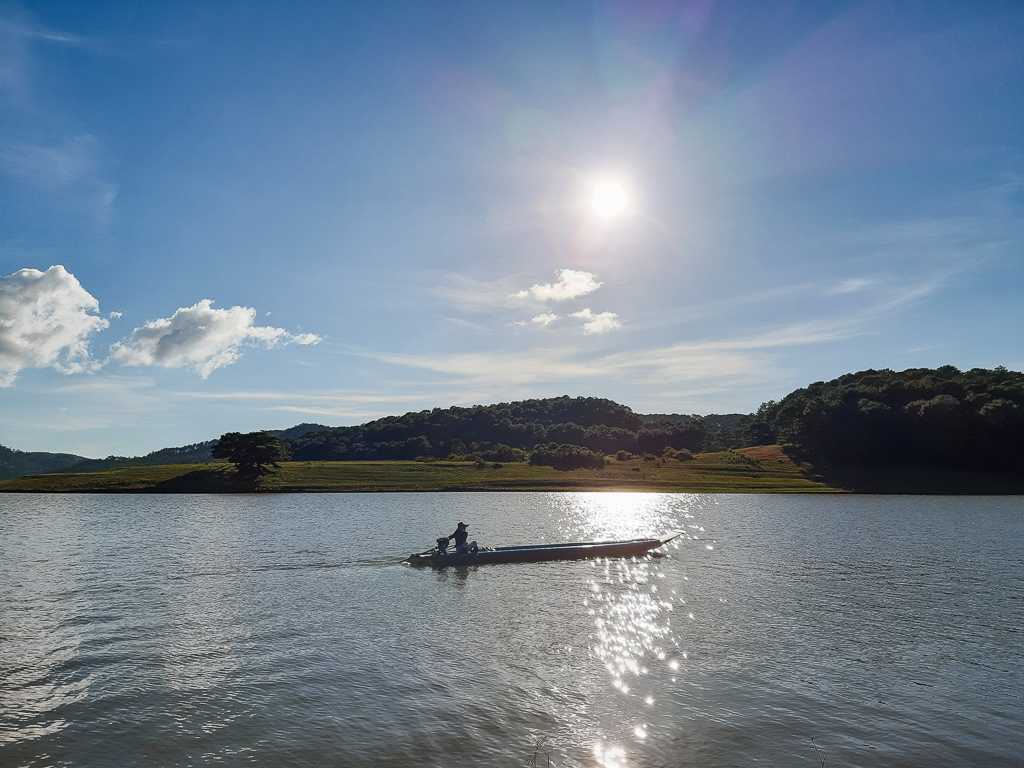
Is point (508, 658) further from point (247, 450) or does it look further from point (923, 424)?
point (923, 424)

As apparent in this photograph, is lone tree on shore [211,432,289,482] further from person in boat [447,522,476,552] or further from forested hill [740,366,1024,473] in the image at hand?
forested hill [740,366,1024,473]

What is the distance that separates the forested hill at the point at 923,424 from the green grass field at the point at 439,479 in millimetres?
13721

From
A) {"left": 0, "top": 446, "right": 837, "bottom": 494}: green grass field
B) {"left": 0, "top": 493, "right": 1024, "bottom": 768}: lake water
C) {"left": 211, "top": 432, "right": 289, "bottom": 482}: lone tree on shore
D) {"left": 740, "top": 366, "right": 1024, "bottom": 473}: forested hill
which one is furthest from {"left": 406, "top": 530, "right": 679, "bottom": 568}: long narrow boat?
{"left": 740, "top": 366, "right": 1024, "bottom": 473}: forested hill

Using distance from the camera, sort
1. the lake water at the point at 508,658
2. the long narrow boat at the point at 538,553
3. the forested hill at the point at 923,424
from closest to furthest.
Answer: the lake water at the point at 508,658, the long narrow boat at the point at 538,553, the forested hill at the point at 923,424

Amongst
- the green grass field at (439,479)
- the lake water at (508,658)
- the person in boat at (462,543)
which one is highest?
the green grass field at (439,479)

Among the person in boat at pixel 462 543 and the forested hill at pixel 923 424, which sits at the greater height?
the forested hill at pixel 923 424

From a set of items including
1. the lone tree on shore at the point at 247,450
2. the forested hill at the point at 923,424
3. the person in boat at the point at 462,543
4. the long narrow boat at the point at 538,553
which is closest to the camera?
the long narrow boat at the point at 538,553

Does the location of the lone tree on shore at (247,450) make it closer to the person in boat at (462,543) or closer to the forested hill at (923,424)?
the person in boat at (462,543)

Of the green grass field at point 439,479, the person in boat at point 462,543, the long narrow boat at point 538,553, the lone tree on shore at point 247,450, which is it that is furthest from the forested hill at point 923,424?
the lone tree on shore at point 247,450

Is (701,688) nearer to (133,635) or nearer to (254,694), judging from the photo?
(254,694)

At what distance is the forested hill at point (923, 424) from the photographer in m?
147

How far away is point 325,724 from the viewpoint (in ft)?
57.4

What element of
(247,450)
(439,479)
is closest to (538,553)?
(439,479)

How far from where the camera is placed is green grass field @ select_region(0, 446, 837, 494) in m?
145
